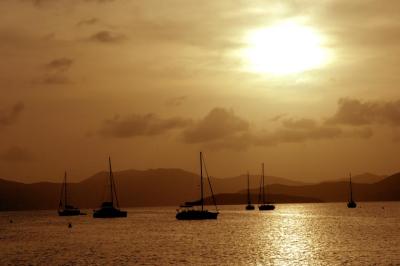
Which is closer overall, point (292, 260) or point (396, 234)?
point (292, 260)

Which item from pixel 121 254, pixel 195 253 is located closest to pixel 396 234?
pixel 195 253

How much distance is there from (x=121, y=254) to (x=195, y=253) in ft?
33.2

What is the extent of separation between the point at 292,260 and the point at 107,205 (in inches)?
4943

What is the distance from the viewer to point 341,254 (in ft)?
284

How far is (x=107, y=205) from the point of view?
19862cm

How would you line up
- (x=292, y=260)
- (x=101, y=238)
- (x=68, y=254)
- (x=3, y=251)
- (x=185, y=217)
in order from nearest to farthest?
1. (x=292, y=260)
2. (x=68, y=254)
3. (x=3, y=251)
4. (x=101, y=238)
5. (x=185, y=217)

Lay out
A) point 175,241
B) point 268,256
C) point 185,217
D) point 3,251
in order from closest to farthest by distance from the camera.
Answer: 1. point 268,256
2. point 3,251
3. point 175,241
4. point 185,217

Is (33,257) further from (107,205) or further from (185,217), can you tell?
(107,205)

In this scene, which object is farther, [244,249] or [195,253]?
[244,249]

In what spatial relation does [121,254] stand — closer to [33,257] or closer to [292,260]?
[33,257]

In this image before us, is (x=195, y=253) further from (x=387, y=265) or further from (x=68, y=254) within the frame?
(x=387, y=265)

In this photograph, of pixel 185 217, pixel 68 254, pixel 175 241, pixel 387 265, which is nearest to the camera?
pixel 387 265

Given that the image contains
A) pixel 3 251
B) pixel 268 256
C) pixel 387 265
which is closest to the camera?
pixel 387 265

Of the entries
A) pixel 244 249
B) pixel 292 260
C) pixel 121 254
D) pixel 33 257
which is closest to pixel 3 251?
pixel 33 257
